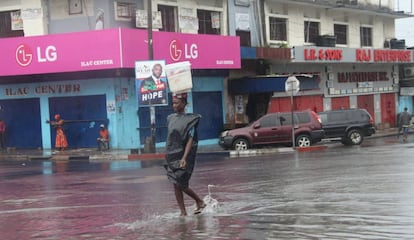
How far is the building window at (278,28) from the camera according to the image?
3225 centimetres

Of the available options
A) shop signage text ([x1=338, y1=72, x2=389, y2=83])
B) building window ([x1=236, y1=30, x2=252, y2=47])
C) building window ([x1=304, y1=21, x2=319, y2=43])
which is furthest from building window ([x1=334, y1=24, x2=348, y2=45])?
building window ([x1=236, y1=30, x2=252, y2=47])

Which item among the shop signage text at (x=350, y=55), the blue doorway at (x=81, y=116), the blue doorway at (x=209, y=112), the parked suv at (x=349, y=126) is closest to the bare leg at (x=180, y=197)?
the blue doorway at (x=81, y=116)

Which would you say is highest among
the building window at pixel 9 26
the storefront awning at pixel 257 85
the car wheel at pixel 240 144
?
the building window at pixel 9 26

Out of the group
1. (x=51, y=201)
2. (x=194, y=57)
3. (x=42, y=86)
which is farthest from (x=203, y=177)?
(x=42, y=86)

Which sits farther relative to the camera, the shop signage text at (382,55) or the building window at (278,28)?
the shop signage text at (382,55)

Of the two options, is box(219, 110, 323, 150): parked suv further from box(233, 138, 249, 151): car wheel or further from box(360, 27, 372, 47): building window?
box(360, 27, 372, 47): building window

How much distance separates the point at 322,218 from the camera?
7.70 metres

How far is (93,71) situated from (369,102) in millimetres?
21643

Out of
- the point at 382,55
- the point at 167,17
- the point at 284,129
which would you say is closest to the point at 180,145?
the point at 284,129

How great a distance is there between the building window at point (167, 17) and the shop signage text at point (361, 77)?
1415cm

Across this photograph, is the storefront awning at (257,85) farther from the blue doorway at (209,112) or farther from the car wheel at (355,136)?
the car wheel at (355,136)

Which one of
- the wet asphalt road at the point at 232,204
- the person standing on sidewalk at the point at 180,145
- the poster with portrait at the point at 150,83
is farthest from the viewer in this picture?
the poster with portrait at the point at 150,83

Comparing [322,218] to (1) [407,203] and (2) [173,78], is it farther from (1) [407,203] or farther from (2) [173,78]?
(2) [173,78]

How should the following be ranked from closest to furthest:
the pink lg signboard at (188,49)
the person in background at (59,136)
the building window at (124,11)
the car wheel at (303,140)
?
1. the pink lg signboard at (188,49)
2. the car wheel at (303,140)
3. the building window at (124,11)
4. the person in background at (59,136)
